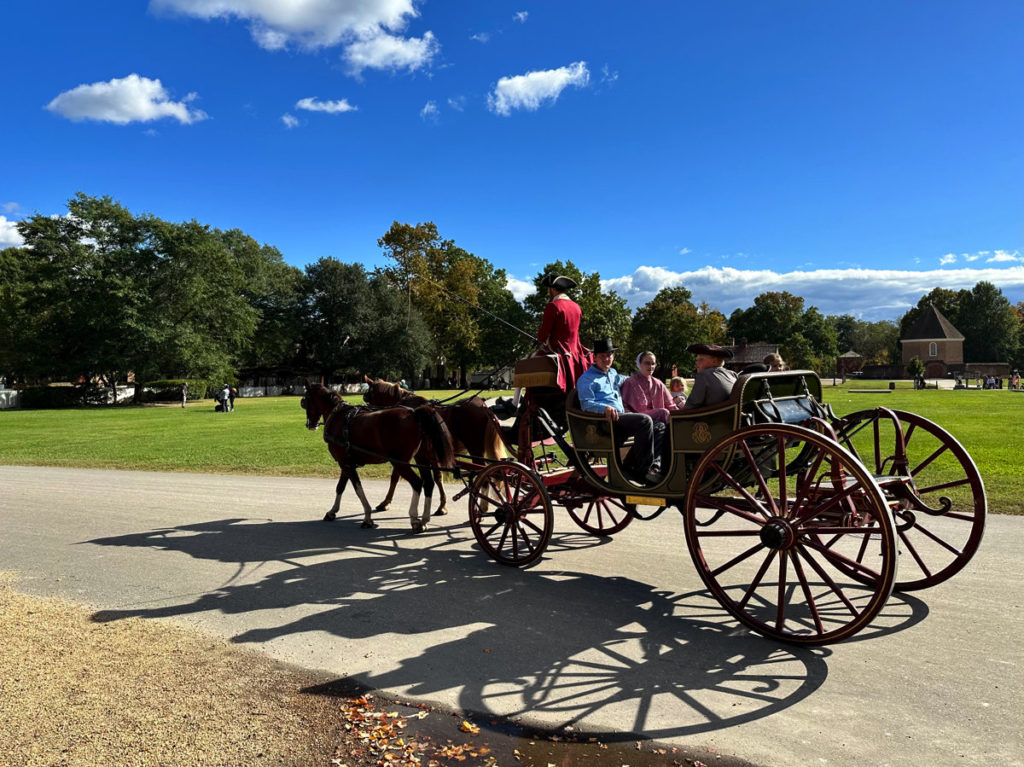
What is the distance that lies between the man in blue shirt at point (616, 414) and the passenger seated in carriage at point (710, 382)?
720 mm

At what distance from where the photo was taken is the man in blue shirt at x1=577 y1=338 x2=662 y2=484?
5.80m

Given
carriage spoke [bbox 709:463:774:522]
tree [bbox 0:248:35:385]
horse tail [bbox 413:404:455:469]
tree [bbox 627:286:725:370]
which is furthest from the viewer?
tree [bbox 627:286:725:370]

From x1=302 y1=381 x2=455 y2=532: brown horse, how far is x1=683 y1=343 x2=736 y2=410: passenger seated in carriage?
11.8 feet

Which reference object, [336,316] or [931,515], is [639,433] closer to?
[931,515]

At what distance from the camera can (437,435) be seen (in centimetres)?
795

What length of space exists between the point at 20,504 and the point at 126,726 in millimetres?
9280

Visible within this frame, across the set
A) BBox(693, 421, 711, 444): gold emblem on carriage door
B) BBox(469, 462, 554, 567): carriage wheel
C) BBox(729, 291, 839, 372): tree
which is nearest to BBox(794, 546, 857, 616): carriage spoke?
BBox(693, 421, 711, 444): gold emblem on carriage door

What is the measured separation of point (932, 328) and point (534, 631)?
358 feet

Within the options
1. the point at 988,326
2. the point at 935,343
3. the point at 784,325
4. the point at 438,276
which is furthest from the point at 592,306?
the point at 988,326

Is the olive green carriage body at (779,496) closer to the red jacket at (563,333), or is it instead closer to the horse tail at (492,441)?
the red jacket at (563,333)

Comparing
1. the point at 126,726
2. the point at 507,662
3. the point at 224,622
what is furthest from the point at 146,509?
the point at 507,662

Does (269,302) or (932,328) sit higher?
(269,302)

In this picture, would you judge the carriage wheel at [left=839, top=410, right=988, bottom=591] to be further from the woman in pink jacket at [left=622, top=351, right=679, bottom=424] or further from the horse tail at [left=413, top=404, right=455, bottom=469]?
the horse tail at [left=413, top=404, right=455, bottom=469]

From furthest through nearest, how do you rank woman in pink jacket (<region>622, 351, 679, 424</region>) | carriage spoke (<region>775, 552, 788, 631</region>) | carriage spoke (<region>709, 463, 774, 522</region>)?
woman in pink jacket (<region>622, 351, 679, 424</region>) → carriage spoke (<region>709, 463, 774, 522</region>) → carriage spoke (<region>775, 552, 788, 631</region>)
